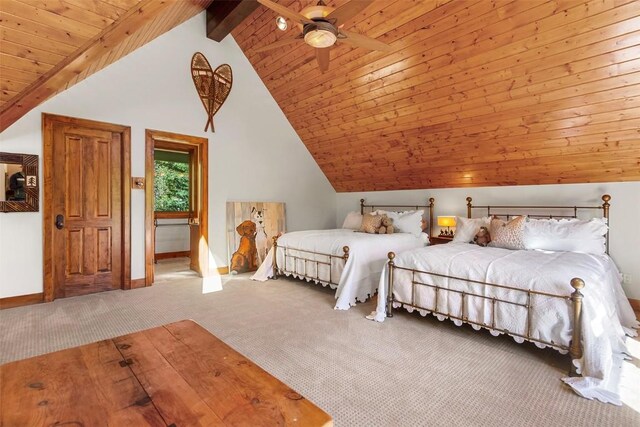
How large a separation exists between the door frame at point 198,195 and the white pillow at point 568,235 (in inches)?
173

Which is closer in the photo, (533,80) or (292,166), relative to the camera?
(533,80)

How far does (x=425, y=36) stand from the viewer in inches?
135

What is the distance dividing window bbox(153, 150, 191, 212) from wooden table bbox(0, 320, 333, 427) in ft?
20.9

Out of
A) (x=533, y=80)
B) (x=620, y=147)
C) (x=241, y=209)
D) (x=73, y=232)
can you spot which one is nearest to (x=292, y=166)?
(x=241, y=209)

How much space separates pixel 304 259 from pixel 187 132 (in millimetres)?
2616

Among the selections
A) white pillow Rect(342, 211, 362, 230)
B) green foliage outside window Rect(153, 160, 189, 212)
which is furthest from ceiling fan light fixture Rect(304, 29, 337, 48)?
green foliage outside window Rect(153, 160, 189, 212)

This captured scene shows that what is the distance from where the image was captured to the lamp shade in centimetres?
491

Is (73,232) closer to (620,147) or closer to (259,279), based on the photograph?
(259,279)

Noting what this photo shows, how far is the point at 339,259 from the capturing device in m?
4.04

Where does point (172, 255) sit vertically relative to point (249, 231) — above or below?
below

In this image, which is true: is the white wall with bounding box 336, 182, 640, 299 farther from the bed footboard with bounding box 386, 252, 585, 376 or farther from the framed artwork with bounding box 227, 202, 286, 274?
the framed artwork with bounding box 227, 202, 286, 274

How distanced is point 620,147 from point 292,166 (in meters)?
4.67

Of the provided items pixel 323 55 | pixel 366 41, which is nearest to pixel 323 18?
pixel 366 41

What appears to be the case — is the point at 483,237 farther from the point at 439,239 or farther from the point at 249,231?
the point at 249,231
